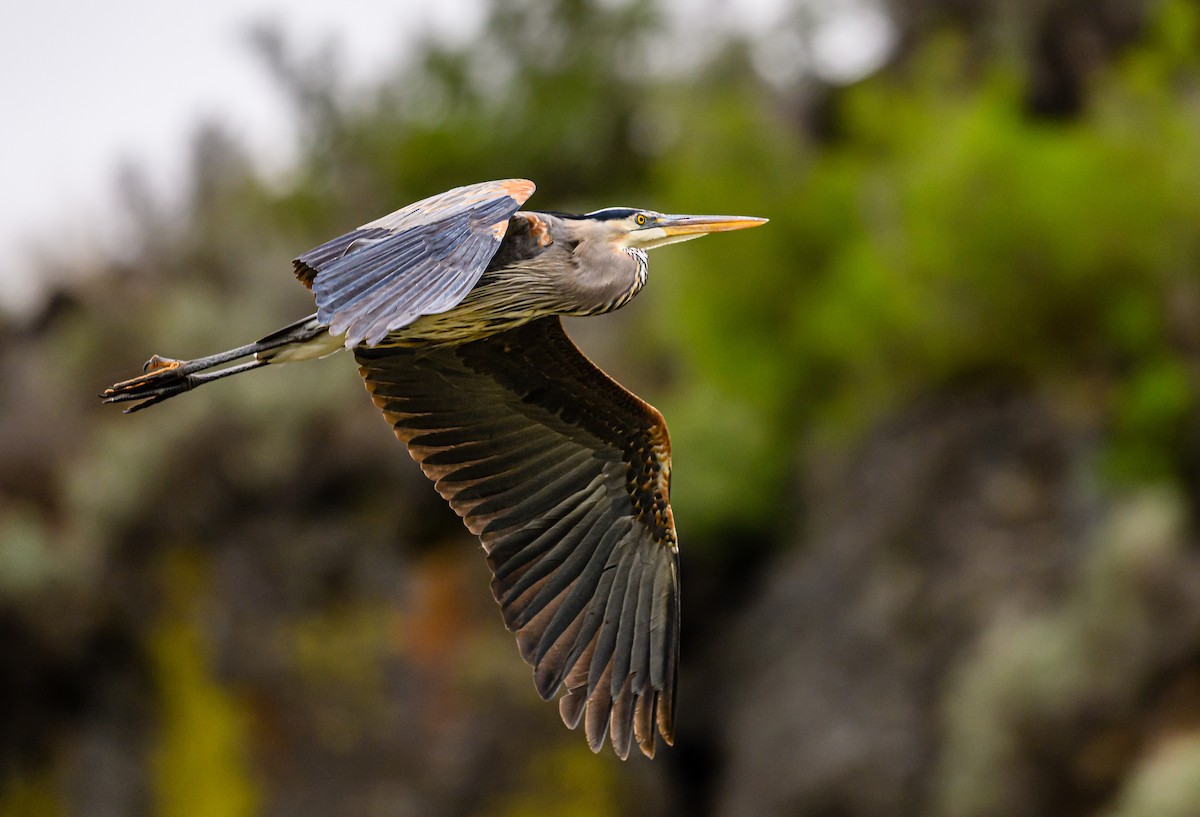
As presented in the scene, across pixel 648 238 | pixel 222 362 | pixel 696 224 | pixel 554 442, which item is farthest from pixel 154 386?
pixel 696 224

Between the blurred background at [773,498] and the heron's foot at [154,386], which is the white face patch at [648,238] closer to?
the heron's foot at [154,386]

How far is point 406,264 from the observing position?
5430mm

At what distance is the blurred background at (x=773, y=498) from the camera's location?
1395cm

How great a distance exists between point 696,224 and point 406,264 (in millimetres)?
1574

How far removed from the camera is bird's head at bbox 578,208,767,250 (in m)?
6.46

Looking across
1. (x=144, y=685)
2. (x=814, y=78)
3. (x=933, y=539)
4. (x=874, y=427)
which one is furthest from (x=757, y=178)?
(x=144, y=685)

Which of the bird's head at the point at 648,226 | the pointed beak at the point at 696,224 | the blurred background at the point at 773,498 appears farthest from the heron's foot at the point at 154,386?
the blurred background at the point at 773,498

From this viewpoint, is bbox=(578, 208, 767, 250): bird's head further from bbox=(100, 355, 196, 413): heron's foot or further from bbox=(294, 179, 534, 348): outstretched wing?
bbox=(100, 355, 196, 413): heron's foot

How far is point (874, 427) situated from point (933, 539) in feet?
6.62

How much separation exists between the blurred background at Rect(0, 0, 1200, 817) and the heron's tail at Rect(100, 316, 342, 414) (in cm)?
702

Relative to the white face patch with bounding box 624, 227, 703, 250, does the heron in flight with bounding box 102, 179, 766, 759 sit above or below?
below

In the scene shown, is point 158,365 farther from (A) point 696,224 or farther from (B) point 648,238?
(A) point 696,224

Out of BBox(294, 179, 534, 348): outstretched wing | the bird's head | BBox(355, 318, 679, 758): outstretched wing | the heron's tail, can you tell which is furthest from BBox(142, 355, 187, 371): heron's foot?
the bird's head

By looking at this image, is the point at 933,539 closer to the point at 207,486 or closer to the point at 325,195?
the point at 207,486
